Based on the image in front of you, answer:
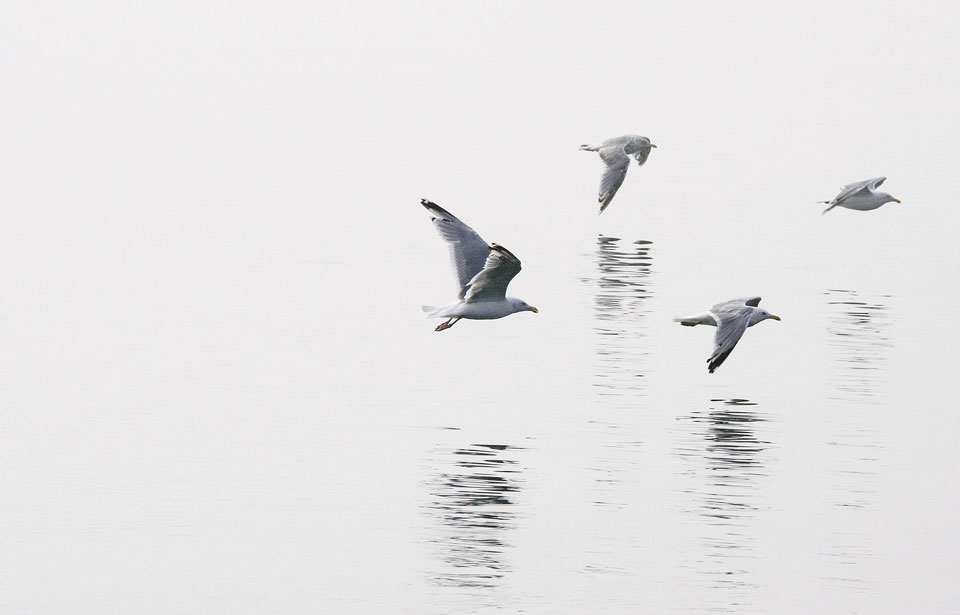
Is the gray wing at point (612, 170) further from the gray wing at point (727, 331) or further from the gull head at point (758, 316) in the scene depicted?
the gray wing at point (727, 331)

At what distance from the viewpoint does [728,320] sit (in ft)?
62.7

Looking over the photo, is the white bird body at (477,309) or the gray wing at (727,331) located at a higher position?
the white bird body at (477,309)

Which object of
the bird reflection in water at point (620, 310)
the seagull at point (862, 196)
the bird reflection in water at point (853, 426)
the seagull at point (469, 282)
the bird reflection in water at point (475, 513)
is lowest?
the bird reflection in water at point (853, 426)

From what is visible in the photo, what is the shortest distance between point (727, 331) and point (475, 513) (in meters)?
5.00

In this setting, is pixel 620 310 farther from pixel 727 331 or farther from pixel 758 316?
pixel 727 331

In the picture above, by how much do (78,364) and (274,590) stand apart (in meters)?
7.00

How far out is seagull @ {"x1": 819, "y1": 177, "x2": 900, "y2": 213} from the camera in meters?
27.0

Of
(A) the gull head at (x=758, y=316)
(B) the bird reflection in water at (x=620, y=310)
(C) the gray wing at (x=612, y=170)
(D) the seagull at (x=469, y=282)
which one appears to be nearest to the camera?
(D) the seagull at (x=469, y=282)

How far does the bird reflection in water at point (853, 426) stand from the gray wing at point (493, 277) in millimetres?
3327

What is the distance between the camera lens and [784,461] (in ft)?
54.7

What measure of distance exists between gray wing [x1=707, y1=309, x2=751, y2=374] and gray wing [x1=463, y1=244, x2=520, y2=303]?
213cm

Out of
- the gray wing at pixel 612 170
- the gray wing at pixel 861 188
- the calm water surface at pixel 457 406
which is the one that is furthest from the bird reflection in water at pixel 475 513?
the gray wing at pixel 612 170

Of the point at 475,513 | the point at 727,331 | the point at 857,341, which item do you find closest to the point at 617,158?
the point at 857,341

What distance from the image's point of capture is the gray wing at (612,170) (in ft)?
96.0
